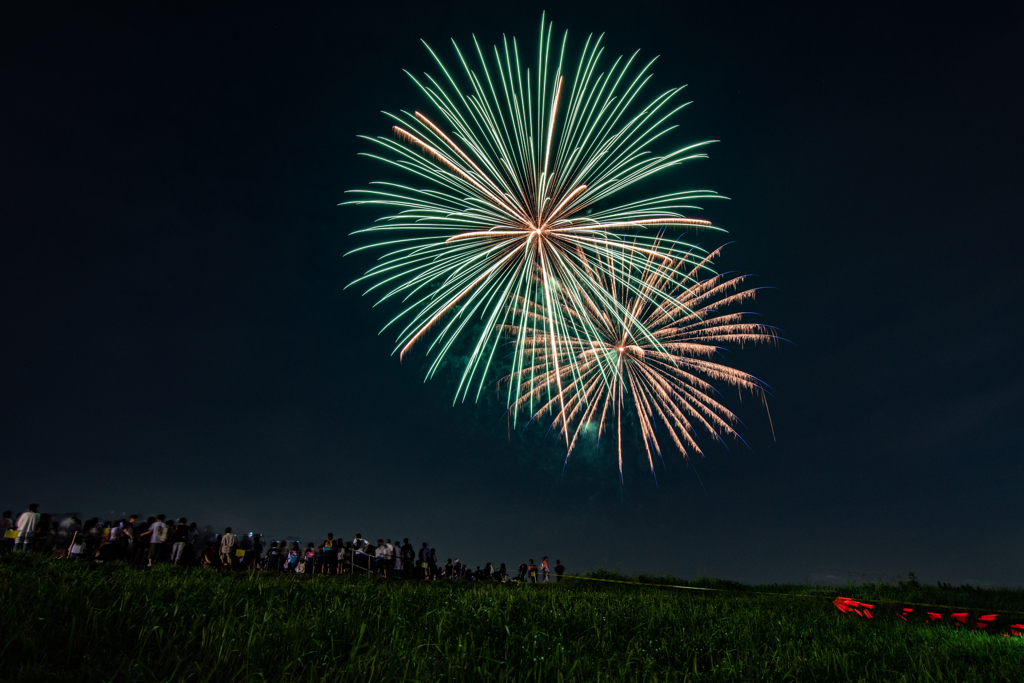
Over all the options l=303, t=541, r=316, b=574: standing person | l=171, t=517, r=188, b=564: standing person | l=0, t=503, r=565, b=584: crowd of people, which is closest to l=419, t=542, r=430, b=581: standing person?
l=0, t=503, r=565, b=584: crowd of people

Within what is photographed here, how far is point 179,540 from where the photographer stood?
16266 mm

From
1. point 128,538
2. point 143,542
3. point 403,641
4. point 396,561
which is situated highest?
point 128,538

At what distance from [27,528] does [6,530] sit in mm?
874

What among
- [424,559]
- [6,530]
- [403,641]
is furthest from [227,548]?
[403,641]

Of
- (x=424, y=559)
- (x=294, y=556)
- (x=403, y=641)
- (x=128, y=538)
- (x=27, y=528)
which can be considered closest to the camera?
(x=403, y=641)

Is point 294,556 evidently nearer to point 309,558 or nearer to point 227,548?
point 309,558

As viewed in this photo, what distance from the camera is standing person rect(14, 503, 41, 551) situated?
1368cm

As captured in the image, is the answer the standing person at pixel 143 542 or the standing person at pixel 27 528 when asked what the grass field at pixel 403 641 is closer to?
the standing person at pixel 27 528

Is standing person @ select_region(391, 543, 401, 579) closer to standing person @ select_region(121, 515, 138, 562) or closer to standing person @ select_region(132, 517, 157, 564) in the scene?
standing person @ select_region(132, 517, 157, 564)

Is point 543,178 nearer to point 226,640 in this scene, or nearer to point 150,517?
point 226,640

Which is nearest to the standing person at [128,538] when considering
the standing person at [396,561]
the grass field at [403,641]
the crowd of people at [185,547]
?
the crowd of people at [185,547]

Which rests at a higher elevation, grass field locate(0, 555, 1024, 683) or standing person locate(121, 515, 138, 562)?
standing person locate(121, 515, 138, 562)

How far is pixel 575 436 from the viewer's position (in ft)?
64.2

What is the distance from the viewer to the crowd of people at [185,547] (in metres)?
14.4
